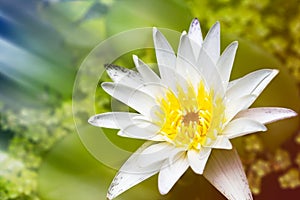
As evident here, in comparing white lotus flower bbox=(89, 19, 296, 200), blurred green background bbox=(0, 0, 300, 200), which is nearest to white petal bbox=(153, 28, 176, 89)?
white lotus flower bbox=(89, 19, 296, 200)

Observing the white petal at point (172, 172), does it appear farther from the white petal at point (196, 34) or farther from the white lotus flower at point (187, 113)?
the white petal at point (196, 34)

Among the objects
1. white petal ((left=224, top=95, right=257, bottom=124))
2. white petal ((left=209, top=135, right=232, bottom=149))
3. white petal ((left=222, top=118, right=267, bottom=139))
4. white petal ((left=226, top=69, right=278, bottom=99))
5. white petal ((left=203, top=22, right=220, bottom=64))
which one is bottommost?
white petal ((left=209, top=135, right=232, bottom=149))

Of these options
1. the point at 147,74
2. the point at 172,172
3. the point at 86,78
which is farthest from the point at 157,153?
the point at 86,78

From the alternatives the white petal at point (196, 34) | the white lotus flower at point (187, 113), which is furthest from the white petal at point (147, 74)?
the white petal at point (196, 34)

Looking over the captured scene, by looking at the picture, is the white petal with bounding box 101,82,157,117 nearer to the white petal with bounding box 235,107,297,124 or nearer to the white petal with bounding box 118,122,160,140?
the white petal with bounding box 118,122,160,140

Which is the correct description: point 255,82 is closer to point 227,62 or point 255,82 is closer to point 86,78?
point 227,62

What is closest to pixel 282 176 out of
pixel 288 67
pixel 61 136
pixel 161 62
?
pixel 288 67

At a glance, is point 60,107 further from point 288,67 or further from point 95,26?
point 288,67
